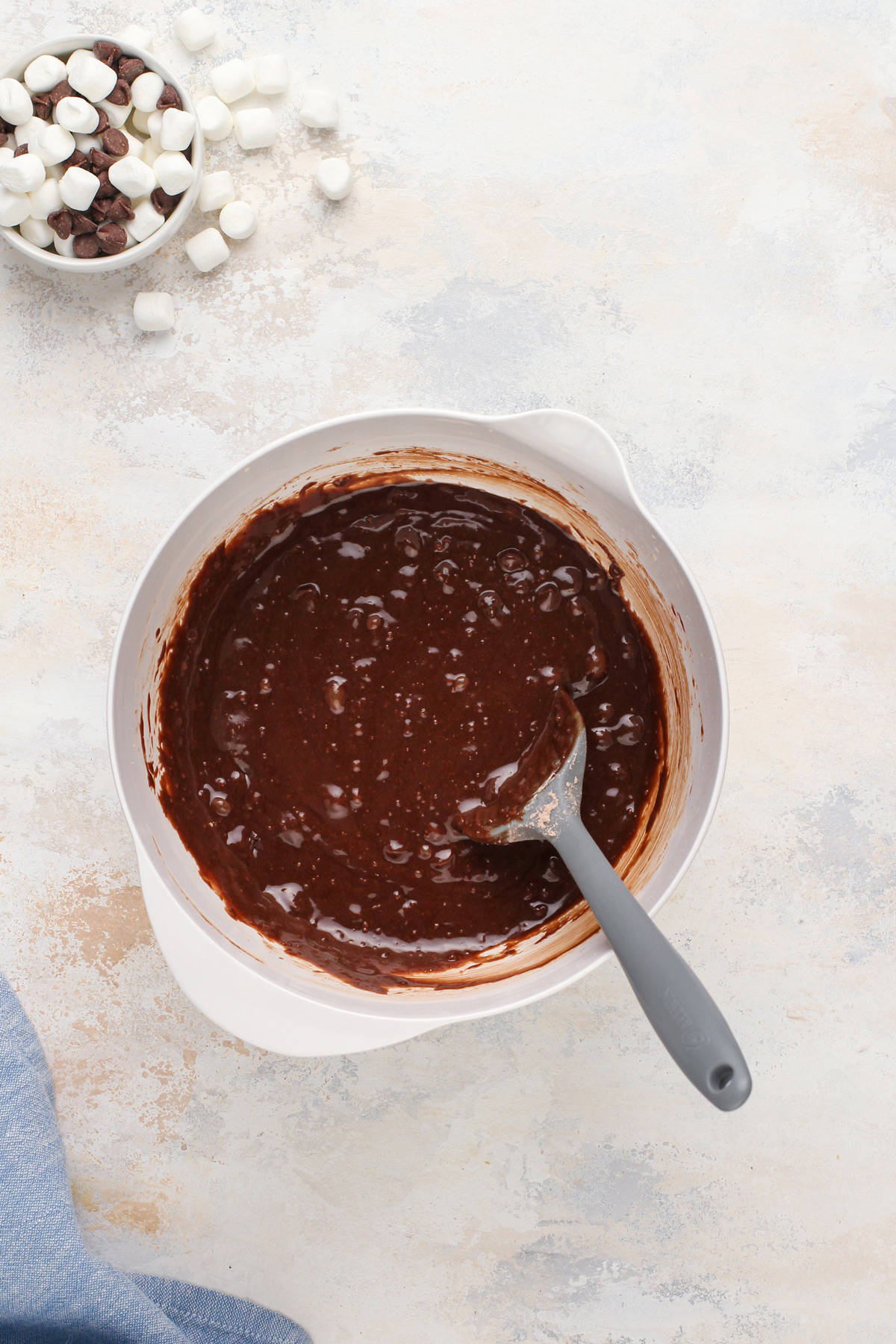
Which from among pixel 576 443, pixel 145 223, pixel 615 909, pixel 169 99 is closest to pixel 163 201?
pixel 145 223

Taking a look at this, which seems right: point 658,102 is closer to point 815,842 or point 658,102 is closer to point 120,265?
point 120,265

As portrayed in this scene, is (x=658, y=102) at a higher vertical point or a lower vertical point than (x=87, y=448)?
higher

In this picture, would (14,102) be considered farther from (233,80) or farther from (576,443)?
(576,443)

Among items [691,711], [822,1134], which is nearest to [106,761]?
[691,711]

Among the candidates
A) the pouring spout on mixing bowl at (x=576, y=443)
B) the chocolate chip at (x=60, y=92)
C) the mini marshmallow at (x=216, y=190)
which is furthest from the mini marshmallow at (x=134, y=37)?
the pouring spout on mixing bowl at (x=576, y=443)

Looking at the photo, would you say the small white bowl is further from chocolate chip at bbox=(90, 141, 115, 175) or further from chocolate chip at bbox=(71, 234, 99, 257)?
chocolate chip at bbox=(90, 141, 115, 175)
